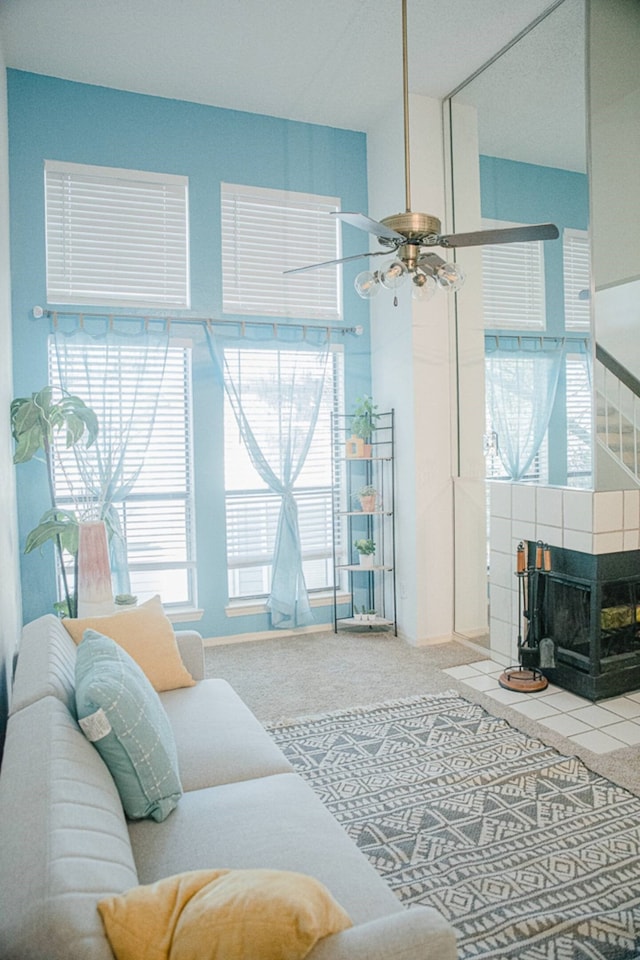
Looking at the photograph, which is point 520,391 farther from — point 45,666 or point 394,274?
point 45,666

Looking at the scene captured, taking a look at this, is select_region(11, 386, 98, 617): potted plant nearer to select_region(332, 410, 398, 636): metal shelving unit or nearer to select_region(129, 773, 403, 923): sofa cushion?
select_region(332, 410, 398, 636): metal shelving unit

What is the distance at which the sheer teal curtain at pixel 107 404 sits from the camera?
4211mm

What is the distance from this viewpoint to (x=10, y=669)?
2.78m

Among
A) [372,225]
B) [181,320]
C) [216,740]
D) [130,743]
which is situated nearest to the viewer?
[130,743]

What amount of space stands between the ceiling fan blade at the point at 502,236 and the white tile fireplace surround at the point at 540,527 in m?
1.48

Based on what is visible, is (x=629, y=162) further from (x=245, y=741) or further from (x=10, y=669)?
(x=10, y=669)

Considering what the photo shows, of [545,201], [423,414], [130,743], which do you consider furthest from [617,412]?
[130,743]

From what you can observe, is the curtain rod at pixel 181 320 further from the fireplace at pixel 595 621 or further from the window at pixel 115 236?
the fireplace at pixel 595 621

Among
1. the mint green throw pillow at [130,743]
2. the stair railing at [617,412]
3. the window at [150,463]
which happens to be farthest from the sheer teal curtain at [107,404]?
the stair railing at [617,412]

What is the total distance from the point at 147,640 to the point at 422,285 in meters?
1.80

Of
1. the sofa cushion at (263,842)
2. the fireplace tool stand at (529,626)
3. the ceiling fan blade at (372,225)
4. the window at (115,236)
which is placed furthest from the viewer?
the window at (115,236)

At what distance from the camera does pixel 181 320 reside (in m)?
4.50

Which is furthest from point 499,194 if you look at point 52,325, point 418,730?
point 418,730

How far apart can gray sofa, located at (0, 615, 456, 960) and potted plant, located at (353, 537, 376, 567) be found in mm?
2352
